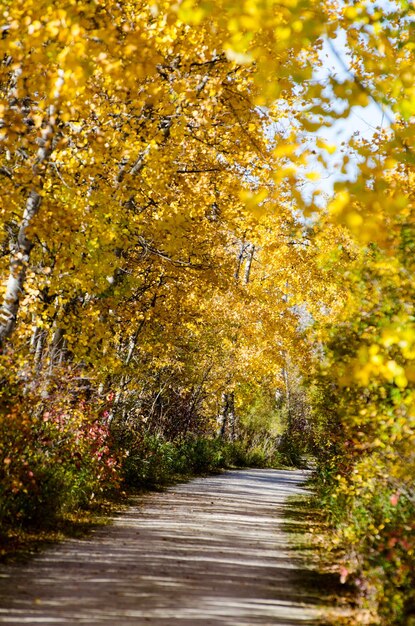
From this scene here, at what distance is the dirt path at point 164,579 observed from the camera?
5.86 metres

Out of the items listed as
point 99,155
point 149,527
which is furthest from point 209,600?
point 99,155

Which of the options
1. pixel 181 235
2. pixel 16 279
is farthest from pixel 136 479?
pixel 16 279

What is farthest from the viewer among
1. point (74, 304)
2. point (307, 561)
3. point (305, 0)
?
point (74, 304)

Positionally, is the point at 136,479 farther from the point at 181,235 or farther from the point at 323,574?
the point at 323,574

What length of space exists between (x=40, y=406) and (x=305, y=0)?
7870 millimetres

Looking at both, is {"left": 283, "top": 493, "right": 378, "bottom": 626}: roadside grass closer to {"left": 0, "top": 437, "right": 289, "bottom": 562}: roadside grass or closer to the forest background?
the forest background

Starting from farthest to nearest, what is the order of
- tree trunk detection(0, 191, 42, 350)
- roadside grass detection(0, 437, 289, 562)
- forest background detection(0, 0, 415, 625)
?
tree trunk detection(0, 191, 42, 350) < roadside grass detection(0, 437, 289, 562) < forest background detection(0, 0, 415, 625)

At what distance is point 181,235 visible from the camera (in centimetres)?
1543

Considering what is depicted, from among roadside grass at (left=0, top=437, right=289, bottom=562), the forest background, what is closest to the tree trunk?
the forest background

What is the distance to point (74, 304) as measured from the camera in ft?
46.1

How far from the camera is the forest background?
5699 mm

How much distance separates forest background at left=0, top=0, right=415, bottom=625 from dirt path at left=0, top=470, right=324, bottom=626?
34.7 inches

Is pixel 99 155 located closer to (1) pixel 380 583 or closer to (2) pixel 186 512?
(2) pixel 186 512

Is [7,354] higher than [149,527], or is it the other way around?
[7,354]
